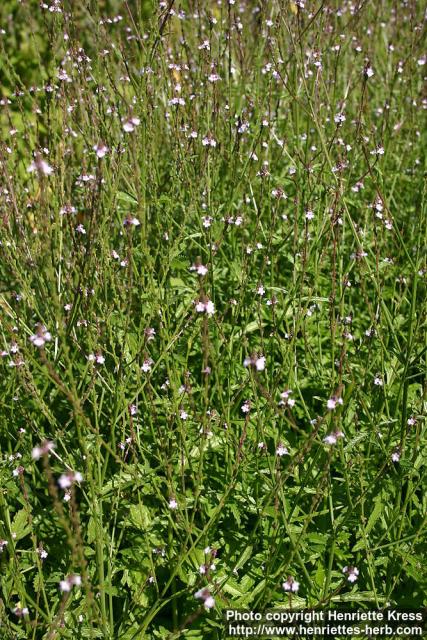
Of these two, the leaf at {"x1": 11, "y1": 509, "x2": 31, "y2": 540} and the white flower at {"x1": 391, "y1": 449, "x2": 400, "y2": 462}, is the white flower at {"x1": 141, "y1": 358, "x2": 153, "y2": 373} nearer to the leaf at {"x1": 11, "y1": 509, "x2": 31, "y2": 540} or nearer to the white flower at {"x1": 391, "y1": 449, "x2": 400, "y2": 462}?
the leaf at {"x1": 11, "y1": 509, "x2": 31, "y2": 540}

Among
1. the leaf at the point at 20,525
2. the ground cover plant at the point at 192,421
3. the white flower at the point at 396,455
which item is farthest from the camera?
the leaf at the point at 20,525

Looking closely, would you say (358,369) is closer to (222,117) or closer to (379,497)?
(379,497)

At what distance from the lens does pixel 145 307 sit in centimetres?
270

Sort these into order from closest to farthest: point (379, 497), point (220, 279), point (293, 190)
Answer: point (379, 497) → point (220, 279) → point (293, 190)

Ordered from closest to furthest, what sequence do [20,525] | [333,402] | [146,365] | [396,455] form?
[333,402] < [396,455] < [146,365] < [20,525]

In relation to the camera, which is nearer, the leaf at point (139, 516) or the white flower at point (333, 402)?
the white flower at point (333, 402)

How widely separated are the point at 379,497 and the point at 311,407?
2.33ft

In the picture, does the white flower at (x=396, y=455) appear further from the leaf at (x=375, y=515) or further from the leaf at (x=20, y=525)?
the leaf at (x=20, y=525)

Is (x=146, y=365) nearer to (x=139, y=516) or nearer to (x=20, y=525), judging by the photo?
(x=139, y=516)

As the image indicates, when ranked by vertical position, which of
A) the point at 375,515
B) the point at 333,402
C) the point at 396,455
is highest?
the point at 333,402

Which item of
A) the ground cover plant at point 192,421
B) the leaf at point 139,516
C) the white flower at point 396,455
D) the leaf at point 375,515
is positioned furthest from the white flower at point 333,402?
the leaf at point 139,516

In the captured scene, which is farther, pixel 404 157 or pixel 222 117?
pixel 404 157

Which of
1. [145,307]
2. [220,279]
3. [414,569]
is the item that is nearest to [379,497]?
[414,569]

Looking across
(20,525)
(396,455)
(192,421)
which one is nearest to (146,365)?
(192,421)
